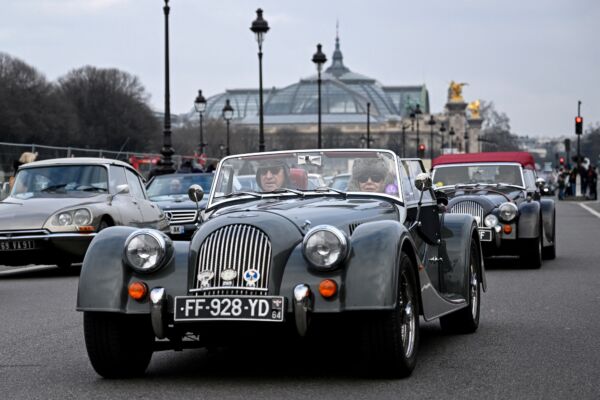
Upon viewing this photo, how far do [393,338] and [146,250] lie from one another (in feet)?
4.82

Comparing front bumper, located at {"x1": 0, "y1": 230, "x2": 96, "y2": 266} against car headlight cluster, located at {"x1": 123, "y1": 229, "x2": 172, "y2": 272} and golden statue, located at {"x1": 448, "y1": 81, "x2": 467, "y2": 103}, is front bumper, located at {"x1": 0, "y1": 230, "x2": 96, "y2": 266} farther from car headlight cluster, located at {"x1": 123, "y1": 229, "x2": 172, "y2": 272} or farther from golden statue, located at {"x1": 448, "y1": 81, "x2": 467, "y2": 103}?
golden statue, located at {"x1": 448, "y1": 81, "x2": 467, "y2": 103}

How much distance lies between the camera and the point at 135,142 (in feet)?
373

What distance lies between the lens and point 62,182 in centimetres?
1667

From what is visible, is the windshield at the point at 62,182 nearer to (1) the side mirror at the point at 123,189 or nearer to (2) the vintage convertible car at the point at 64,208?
(2) the vintage convertible car at the point at 64,208

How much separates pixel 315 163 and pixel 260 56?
30285 mm

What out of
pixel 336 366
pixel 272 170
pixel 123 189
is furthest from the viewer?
pixel 123 189

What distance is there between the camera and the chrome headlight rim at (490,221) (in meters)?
16.3

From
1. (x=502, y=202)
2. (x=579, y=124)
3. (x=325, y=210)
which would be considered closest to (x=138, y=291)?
(x=325, y=210)

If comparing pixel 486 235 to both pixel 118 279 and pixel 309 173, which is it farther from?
pixel 118 279

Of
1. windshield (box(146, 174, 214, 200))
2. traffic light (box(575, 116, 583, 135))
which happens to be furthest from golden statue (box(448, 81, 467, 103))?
windshield (box(146, 174, 214, 200))

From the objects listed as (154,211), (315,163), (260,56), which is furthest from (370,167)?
(260,56)

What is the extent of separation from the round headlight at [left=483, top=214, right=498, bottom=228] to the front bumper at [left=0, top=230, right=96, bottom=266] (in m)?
4.97

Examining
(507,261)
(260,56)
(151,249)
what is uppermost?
(260,56)

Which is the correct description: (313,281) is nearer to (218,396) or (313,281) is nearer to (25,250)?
(218,396)
